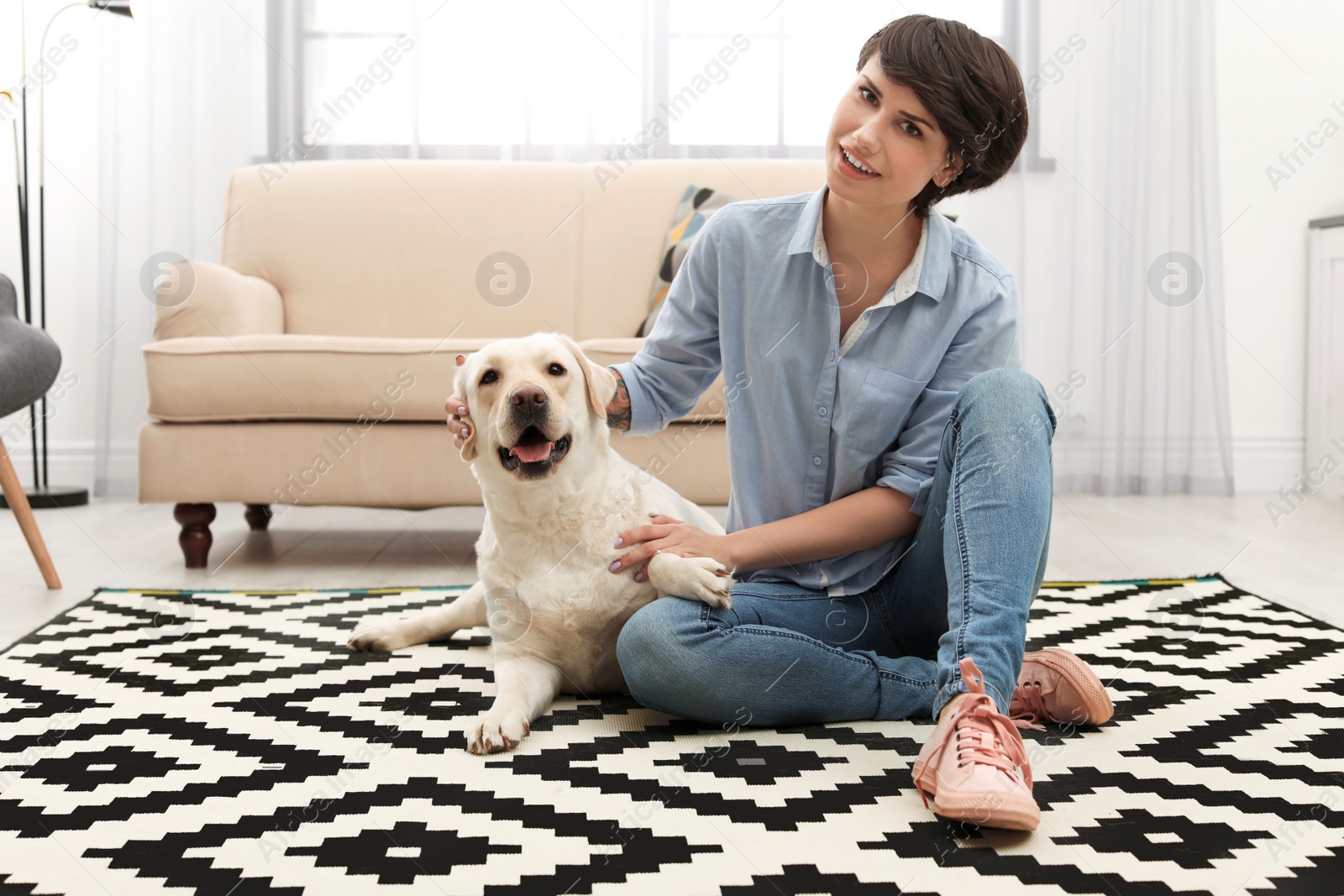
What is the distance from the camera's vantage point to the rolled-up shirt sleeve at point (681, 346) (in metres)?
1.50

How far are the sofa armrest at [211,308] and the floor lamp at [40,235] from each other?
3.00ft

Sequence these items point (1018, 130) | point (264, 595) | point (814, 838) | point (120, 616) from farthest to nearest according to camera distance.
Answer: point (264, 595) → point (120, 616) → point (1018, 130) → point (814, 838)

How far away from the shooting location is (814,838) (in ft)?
3.43

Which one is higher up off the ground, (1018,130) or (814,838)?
(1018,130)

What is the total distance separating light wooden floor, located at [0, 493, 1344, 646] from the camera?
2.32 m

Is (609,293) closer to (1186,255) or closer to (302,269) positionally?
(302,269)

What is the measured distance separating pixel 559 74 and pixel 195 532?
2064 mm

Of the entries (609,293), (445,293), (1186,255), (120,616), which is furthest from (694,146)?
(120,616)

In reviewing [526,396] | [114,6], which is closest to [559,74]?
[114,6]

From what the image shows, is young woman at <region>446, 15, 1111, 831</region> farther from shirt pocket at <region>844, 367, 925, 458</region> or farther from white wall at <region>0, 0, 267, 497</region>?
white wall at <region>0, 0, 267, 497</region>

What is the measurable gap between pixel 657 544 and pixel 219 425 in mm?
1530

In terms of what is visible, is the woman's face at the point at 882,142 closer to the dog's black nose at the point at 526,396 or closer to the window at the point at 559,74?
the dog's black nose at the point at 526,396

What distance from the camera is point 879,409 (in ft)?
4.59

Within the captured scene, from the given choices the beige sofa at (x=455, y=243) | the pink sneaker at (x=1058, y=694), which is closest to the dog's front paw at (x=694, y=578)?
the pink sneaker at (x=1058, y=694)
